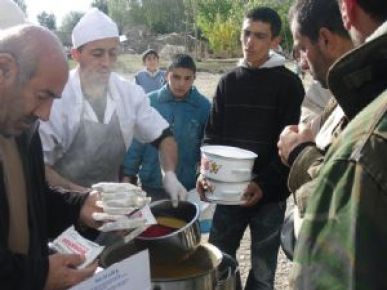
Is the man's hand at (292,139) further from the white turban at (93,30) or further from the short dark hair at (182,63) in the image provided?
the short dark hair at (182,63)

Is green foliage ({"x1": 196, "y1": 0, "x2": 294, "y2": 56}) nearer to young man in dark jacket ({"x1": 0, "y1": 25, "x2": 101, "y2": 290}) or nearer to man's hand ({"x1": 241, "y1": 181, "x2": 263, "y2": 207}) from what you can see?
A: man's hand ({"x1": 241, "y1": 181, "x2": 263, "y2": 207})

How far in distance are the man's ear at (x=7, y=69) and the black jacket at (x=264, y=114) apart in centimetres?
174

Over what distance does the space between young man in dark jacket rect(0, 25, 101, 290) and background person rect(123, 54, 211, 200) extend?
1.73 meters

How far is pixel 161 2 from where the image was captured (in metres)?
46.8

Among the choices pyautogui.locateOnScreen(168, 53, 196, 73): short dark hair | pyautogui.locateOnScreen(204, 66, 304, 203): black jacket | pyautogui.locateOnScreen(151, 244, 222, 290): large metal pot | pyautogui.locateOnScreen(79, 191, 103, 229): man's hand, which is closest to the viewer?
pyautogui.locateOnScreen(151, 244, 222, 290): large metal pot

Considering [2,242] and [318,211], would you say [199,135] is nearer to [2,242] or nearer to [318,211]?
[2,242]

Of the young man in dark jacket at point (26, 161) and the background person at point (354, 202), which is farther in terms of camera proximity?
the young man in dark jacket at point (26, 161)

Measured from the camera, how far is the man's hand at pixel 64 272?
5.63 feet

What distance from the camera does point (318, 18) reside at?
194 cm

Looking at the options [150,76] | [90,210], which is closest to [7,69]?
[90,210]

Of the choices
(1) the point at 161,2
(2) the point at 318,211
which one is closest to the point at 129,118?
(2) the point at 318,211

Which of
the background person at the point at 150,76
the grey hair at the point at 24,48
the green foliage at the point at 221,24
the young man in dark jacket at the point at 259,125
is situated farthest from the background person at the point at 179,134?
the green foliage at the point at 221,24

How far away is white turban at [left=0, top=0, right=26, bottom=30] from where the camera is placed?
2.37 meters

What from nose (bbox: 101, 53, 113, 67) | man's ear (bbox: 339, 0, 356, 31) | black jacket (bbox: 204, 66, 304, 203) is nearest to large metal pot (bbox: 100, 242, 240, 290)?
black jacket (bbox: 204, 66, 304, 203)
